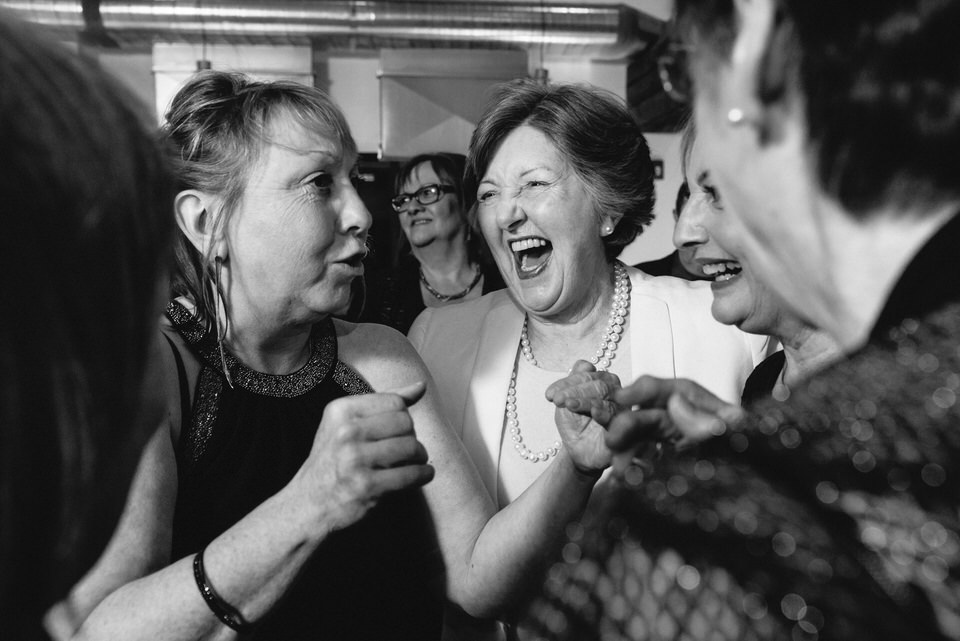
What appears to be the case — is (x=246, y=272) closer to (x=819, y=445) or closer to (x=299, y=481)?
(x=299, y=481)

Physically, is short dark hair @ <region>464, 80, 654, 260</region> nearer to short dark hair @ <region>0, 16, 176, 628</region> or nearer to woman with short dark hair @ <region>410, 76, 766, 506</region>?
woman with short dark hair @ <region>410, 76, 766, 506</region>

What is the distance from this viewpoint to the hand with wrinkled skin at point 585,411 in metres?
1.28

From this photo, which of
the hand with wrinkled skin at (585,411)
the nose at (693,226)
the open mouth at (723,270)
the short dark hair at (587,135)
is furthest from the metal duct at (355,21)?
the hand with wrinkled skin at (585,411)

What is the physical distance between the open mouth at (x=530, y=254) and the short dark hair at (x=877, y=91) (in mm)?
1367

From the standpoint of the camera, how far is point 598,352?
194cm

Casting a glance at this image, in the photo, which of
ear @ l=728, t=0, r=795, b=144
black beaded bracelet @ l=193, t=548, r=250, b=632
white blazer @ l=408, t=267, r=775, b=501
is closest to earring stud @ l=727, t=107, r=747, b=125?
ear @ l=728, t=0, r=795, b=144

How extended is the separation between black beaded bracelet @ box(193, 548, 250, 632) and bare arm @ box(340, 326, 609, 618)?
1.63 ft

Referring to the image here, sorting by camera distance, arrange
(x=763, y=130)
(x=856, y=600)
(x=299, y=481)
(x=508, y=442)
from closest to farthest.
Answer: (x=856, y=600), (x=763, y=130), (x=299, y=481), (x=508, y=442)

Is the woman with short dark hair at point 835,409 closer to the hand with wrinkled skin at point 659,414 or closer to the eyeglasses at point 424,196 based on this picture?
the hand with wrinkled skin at point 659,414

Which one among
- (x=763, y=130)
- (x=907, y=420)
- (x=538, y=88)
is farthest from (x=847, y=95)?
(x=538, y=88)

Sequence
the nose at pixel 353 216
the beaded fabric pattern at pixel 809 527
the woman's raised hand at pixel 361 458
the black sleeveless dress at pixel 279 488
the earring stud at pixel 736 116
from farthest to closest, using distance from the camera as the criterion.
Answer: the nose at pixel 353 216 → the black sleeveless dress at pixel 279 488 → the woman's raised hand at pixel 361 458 → the earring stud at pixel 736 116 → the beaded fabric pattern at pixel 809 527

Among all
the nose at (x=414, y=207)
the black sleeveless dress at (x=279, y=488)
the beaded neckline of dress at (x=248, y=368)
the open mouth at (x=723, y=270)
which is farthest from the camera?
the nose at (x=414, y=207)

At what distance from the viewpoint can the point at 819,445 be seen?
1.76ft

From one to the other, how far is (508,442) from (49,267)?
1.40 metres
